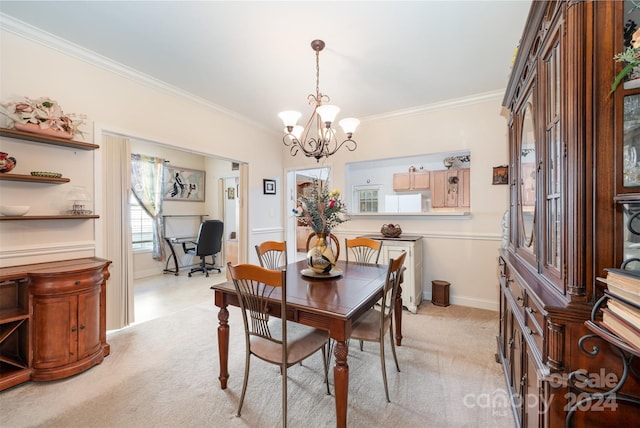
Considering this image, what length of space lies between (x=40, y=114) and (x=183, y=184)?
376 cm

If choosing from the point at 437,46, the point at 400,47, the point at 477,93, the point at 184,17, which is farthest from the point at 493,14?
the point at 184,17

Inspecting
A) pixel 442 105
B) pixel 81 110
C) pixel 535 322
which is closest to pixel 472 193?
pixel 442 105

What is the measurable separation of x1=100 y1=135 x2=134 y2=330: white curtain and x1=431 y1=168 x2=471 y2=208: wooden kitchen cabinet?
583 cm

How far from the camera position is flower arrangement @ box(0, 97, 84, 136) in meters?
2.08

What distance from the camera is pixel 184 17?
6.68 ft

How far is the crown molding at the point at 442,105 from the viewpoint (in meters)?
3.34

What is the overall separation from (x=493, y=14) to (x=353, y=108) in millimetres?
1963

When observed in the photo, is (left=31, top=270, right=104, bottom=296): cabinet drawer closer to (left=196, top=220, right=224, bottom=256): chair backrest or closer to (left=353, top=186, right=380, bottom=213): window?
(left=196, top=220, right=224, bottom=256): chair backrest

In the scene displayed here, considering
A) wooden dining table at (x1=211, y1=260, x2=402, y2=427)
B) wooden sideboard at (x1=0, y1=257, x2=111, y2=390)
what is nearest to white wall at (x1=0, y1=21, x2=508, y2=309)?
wooden sideboard at (x1=0, y1=257, x2=111, y2=390)

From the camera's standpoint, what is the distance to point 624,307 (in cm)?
70

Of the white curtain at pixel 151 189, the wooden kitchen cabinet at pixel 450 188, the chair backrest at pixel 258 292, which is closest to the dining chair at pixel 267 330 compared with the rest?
the chair backrest at pixel 258 292

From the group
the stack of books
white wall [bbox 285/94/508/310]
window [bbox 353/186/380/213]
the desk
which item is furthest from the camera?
window [bbox 353/186/380/213]

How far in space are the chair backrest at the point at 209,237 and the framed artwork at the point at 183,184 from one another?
1.05 metres

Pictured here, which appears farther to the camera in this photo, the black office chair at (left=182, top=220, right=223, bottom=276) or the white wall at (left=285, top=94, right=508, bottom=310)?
the black office chair at (left=182, top=220, right=223, bottom=276)
